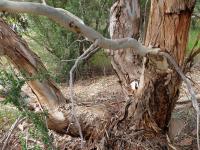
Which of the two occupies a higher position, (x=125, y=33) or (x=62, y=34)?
(x=125, y=33)

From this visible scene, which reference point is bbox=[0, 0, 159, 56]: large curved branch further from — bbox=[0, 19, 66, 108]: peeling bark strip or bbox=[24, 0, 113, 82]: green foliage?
bbox=[24, 0, 113, 82]: green foliage

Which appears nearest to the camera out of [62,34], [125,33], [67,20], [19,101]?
[67,20]

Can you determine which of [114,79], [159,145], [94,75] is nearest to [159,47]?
[159,145]

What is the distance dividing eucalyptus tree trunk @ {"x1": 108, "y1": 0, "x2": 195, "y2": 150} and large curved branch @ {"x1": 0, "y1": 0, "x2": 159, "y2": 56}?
0.23m

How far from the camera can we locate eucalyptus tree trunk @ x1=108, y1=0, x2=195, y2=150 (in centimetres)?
315

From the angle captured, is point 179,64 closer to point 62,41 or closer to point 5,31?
point 5,31

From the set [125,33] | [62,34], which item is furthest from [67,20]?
[62,34]

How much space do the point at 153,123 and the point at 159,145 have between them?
0.60 feet

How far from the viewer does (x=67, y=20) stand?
2570mm

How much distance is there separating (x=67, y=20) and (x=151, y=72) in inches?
37.5

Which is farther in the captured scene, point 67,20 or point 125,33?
point 125,33

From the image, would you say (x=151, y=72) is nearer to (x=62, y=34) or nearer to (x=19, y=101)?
(x=19, y=101)

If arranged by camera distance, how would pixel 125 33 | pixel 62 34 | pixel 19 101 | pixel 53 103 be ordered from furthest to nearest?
pixel 62 34 → pixel 125 33 → pixel 53 103 → pixel 19 101

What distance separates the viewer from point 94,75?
7.57 metres
